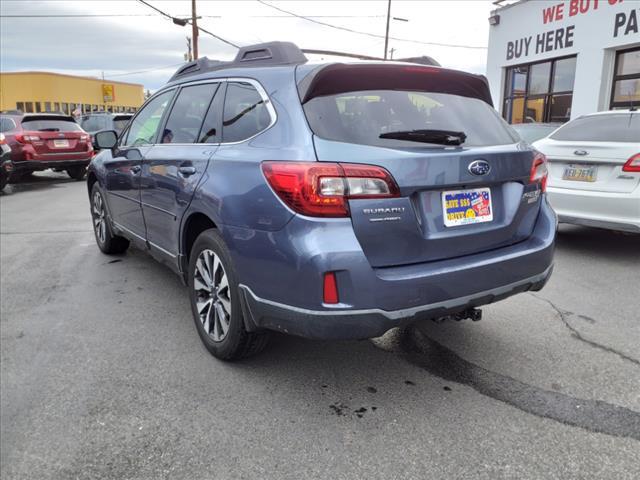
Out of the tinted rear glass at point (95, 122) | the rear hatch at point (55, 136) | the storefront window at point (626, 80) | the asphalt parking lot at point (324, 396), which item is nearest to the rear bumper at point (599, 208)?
the asphalt parking lot at point (324, 396)

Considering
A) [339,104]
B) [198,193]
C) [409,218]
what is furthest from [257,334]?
[339,104]

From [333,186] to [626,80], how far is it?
1388 centimetres

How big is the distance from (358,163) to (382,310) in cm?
68

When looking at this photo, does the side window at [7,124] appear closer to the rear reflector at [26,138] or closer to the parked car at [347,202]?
the rear reflector at [26,138]

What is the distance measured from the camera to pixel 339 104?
266cm

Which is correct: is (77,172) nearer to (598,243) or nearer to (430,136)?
(598,243)

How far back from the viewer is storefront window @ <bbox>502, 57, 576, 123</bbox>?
1510 centimetres

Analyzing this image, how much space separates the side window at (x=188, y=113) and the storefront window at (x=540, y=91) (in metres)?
13.7

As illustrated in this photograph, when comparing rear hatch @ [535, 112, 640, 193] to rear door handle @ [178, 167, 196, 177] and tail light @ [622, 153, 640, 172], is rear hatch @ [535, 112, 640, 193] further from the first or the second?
rear door handle @ [178, 167, 196, 177]

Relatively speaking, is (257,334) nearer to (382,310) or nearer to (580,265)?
(382,310)

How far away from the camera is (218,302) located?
10.4 feet

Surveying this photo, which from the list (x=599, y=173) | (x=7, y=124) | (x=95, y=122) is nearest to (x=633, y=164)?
(x=599, y=173)

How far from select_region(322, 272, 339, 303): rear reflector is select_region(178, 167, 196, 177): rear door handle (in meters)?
1.32

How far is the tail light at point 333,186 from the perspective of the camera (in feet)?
7.89
